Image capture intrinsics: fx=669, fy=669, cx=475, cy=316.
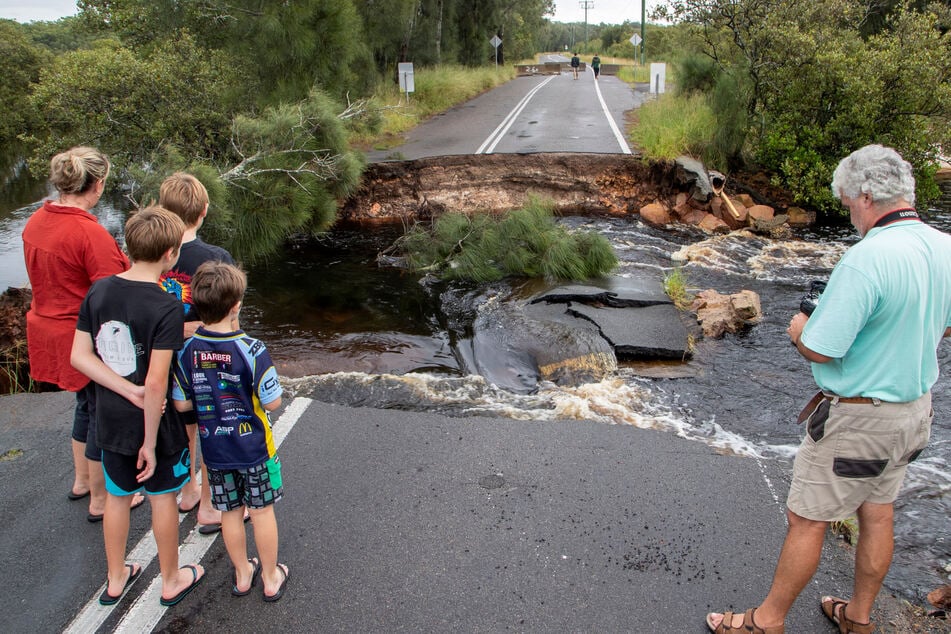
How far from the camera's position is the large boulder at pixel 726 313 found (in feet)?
24.6

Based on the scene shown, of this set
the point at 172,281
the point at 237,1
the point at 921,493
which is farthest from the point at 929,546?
the point at 237,1

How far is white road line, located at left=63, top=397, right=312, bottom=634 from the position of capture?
9.86ft

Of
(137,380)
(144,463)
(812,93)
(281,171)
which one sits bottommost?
(144,463)

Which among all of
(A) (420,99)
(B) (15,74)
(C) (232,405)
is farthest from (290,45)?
(B) (15,74)

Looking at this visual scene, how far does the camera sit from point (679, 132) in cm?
1448

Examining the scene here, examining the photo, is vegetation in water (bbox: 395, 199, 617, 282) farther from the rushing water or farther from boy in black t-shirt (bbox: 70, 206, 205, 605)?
boy in black t-shirt (bbox: 70, 206, 205, 605)

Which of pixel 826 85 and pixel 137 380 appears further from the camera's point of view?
pixel 826 85

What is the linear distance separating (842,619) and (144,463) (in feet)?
10.5

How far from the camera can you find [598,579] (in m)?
3.28

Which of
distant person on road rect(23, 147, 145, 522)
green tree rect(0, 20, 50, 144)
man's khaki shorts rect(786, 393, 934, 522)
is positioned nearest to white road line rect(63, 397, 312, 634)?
distant person on road rect(23, 147, 145, 522)

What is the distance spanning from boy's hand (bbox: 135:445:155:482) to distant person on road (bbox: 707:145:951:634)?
261 cm

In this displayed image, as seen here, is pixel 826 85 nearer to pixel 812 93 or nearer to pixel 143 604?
pixel 812 93

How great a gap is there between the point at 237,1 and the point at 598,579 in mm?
14012

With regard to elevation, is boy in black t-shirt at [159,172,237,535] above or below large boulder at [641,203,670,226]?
above
